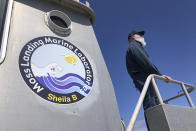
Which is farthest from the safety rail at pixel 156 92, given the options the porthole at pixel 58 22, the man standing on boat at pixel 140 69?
the porthole at pixel 58 22

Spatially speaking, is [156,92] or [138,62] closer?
[156,92]

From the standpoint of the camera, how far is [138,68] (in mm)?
3156

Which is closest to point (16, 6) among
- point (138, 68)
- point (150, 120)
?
point (138, 68)

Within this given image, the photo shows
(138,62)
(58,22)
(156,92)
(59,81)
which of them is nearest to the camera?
(156,92)

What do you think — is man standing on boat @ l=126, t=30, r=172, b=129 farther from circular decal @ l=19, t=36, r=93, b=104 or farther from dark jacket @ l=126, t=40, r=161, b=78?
circular decal @ l=19, t=36, r=93, b=104

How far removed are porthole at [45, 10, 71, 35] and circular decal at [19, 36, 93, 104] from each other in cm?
25

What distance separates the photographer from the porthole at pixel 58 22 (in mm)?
3436

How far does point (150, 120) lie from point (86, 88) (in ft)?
3.98

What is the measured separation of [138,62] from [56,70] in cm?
142

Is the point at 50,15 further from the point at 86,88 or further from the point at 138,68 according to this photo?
the point at 138,68

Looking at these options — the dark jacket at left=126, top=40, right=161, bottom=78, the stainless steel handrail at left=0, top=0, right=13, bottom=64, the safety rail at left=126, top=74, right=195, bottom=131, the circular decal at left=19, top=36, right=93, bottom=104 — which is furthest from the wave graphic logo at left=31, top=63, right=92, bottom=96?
the safety rail at left=126, top=74, right=195, bottom=131

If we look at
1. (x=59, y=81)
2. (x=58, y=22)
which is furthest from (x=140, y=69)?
(x=58, y=22)

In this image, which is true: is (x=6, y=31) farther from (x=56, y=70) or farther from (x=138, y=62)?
(x=138, y=62)

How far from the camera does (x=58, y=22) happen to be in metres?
3.71
